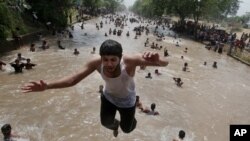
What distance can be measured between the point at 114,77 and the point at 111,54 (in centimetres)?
39

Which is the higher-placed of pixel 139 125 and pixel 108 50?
pixel 108 50

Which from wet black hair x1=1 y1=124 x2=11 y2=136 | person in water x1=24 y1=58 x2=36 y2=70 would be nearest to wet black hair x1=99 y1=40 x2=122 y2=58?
wet black hair x1=1 y1=124 x2=11 y2=136

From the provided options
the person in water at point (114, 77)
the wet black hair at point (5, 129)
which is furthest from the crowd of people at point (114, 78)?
the wet black hair at point (5, 129)

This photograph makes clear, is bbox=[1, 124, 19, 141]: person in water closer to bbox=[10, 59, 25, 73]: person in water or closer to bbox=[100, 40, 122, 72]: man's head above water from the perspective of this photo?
bbox=[100, 40, 122, 72]: man's head above water

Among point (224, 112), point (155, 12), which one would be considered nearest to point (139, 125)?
point (224, 112)

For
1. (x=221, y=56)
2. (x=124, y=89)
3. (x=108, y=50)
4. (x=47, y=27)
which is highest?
(x=108, y=50)

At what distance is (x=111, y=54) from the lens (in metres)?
3.63

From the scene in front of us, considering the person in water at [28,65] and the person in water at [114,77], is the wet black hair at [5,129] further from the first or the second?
the person in water at [28,65]

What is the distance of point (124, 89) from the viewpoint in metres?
4.12

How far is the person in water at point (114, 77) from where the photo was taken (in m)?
3.61

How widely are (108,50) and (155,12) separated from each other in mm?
60370

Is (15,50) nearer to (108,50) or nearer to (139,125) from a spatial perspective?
(139,125)

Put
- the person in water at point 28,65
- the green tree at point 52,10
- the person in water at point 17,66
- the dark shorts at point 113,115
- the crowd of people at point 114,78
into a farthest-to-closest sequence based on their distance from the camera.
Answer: the green tree at point 52,10 < the person in water at point 28,65 < the person in water at point 17,66 < the dark shorts at point 113,115 < the crowd of people at point 114,78

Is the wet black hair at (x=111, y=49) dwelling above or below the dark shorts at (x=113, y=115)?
above
